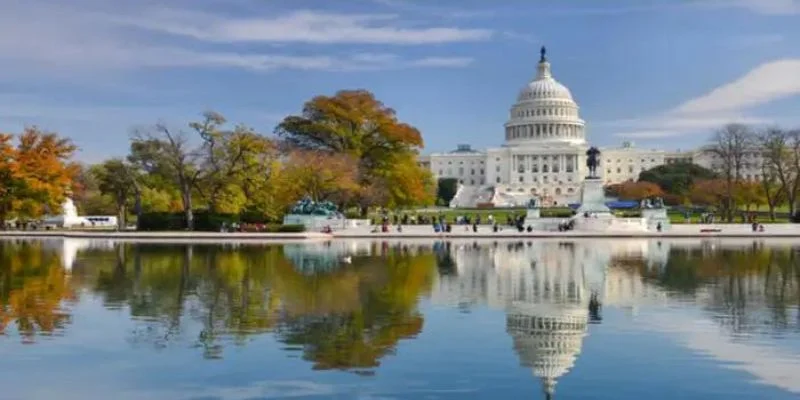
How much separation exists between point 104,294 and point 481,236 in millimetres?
29604

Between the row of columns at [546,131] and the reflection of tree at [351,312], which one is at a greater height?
the row of columns at [546,131]

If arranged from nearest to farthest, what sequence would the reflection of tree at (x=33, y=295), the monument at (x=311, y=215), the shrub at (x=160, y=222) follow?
1. the reflection of tree at (x=33, y=295)
2. the monument at (x=311, y=215)
3. the shrub at (x=160, y=222)

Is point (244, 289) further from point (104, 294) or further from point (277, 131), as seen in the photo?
point (277, 131)

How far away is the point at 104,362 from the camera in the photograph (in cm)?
1166

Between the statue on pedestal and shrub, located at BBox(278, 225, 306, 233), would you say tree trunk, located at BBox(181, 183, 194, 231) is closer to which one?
the statue on pedestal

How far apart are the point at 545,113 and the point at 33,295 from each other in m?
145

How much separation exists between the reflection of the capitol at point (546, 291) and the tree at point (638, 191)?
2950 inches

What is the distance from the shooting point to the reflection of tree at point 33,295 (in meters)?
14.4

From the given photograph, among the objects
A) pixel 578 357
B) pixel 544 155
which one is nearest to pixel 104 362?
pixel 578 357

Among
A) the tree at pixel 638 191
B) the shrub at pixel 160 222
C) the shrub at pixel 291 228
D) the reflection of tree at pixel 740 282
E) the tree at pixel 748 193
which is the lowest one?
the reflection of tree at pixel 740 282

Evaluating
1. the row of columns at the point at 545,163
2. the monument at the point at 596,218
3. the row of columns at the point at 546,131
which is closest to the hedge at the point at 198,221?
the monument at the point at 596,218

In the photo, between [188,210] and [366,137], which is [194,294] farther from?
[366,137]

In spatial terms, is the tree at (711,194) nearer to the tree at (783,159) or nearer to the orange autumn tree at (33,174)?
the tree at (783,159)

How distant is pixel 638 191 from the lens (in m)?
110
